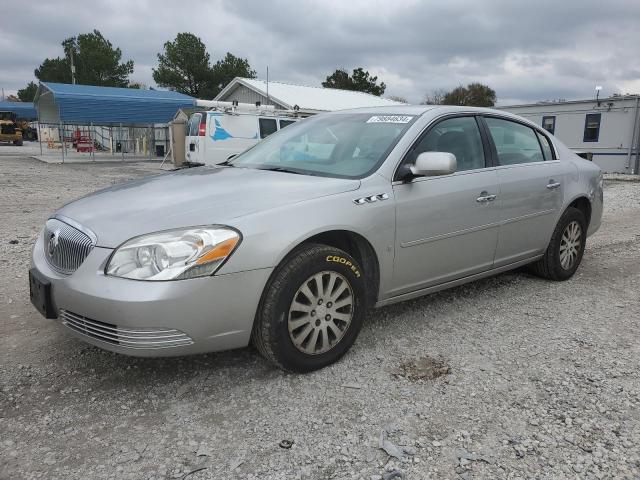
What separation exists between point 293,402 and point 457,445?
832mm

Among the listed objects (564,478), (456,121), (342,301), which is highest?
(456,121)

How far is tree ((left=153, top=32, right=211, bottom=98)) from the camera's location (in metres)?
52.5

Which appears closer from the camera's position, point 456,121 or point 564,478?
point 564,478

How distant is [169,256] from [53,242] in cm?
89

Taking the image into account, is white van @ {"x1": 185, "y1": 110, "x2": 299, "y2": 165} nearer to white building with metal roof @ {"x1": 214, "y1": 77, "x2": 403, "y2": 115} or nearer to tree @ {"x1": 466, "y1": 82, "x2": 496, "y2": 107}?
white building with metal roof @ {"x1": 214, "y1": 77, "x2": 403, "y2": 115}

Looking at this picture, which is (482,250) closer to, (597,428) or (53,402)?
(597,428)

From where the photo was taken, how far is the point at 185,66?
52688mm

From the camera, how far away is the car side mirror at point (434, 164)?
3182 millimetres

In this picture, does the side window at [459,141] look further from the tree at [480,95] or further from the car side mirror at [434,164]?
the tree at [480,95]

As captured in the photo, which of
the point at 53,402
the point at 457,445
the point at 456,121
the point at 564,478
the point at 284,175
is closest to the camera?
the point at 564,478

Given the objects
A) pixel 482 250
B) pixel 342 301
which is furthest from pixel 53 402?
pixel 482 250

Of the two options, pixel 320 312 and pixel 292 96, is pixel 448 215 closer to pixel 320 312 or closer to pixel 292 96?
pixel 320 312

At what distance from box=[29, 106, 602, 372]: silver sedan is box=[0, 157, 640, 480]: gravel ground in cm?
31

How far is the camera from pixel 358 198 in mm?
3068
